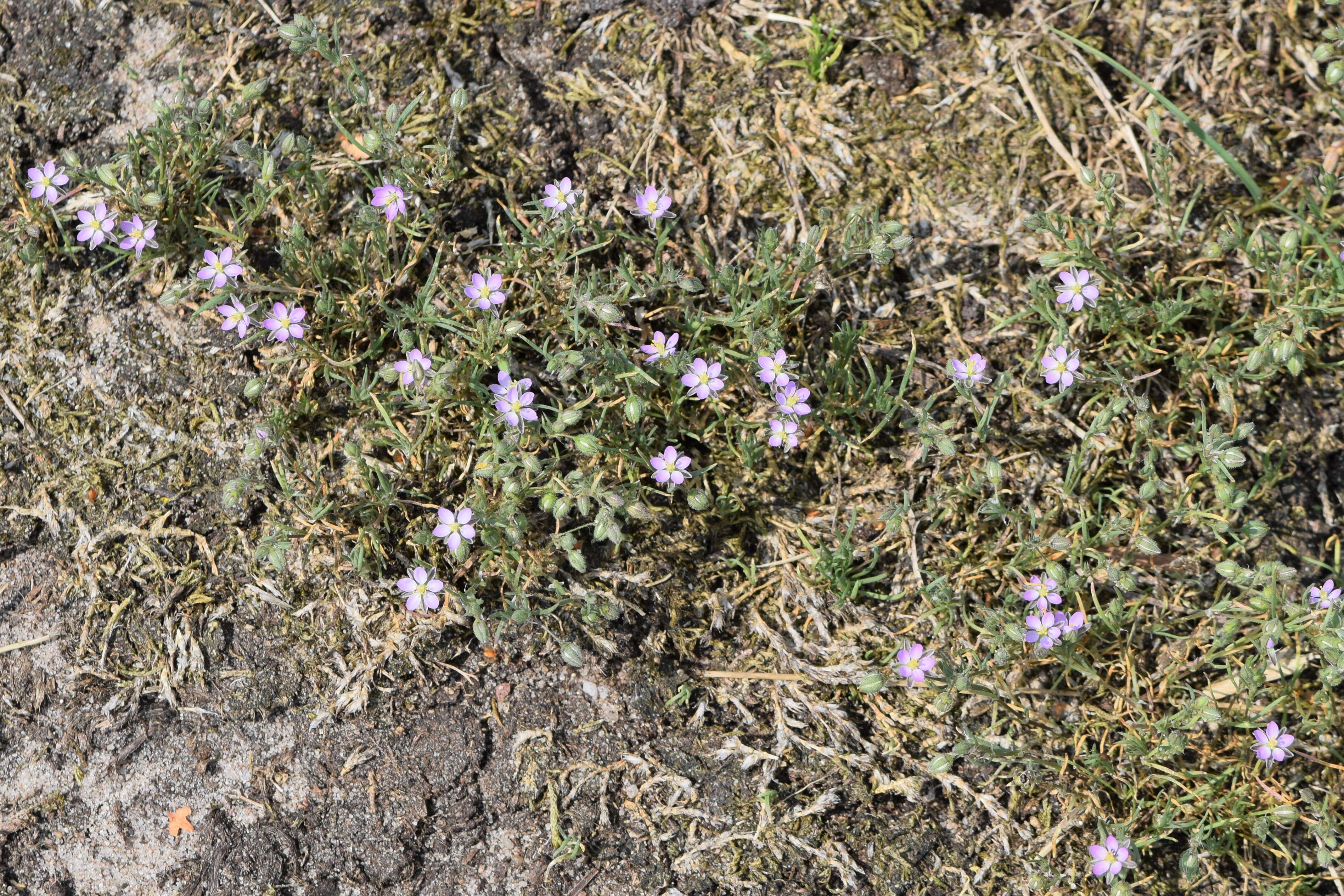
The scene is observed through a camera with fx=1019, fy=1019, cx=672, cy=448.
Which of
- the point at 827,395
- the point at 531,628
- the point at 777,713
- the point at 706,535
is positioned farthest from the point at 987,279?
the point at 531,628

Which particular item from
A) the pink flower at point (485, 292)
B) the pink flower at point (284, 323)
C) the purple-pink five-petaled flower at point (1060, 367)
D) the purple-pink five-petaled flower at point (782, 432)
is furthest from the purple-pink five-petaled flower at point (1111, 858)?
the pink flower at point (284, 323)

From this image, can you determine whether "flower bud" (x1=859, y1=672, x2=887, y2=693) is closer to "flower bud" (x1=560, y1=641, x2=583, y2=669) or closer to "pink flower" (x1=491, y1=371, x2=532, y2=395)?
"flower bud" (x1=560, y1=641, x2=583, y2=669)

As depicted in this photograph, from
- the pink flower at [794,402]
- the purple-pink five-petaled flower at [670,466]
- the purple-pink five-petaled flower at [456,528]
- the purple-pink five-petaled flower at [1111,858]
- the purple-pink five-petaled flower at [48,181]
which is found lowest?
the purple-pink five-petaled flower at [1111,858]

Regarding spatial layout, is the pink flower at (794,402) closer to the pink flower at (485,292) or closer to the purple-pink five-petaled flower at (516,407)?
the purple-pink five-petaled flower at (516,407)

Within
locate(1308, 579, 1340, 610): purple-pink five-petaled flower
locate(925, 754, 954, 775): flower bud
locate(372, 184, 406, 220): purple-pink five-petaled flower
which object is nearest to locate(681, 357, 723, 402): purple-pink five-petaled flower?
locate(372, 184, 406, 220): purple-pink five-petaled flower

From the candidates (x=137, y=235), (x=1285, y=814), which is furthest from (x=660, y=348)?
(x=1285, y=814)
